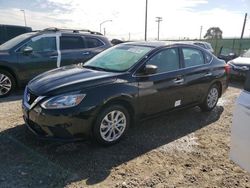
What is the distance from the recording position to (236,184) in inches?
138

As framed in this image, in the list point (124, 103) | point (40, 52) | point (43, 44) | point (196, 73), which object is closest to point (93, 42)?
point (43, 44)

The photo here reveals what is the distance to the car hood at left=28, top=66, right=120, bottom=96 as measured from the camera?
4.00 metres

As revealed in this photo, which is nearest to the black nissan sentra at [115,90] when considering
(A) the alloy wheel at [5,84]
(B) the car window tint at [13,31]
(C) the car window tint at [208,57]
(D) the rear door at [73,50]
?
(C) the car window tint at [208,57]

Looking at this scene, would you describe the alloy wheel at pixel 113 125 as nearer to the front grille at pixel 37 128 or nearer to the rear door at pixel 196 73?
the front grille at pixel 37 128

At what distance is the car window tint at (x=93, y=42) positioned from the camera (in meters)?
8.70

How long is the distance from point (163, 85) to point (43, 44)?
14.4 feet

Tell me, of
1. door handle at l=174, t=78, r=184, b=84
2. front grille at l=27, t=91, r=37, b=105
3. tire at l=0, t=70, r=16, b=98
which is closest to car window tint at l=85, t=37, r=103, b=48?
tire at l=0, t=70, r=16, b=98

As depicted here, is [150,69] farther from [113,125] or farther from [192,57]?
[192,57]

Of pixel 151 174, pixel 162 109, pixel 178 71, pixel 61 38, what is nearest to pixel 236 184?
pixel 151 174

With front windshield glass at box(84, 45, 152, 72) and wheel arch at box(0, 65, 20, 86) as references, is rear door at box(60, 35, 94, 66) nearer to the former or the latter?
wheel arch at box(0, 65, 20, 86)

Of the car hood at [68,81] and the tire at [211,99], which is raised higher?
the car hood at [68,81]

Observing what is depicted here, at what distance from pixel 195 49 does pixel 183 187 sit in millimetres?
3258

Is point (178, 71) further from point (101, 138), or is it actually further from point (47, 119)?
point (47, 119)

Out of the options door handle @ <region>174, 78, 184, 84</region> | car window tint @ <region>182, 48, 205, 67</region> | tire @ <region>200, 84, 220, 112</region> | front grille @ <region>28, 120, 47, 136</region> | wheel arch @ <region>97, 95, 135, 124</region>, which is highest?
car window tint @ <region>182, 48, 205, 67</region>
